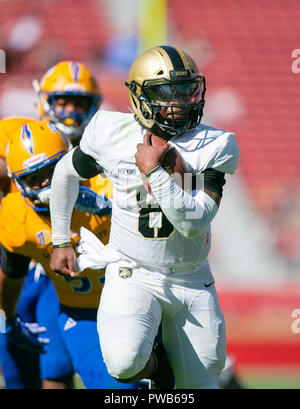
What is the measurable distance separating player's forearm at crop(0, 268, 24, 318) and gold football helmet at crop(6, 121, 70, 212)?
1.61 ft

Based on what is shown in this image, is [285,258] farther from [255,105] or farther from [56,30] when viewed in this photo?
[56,30]

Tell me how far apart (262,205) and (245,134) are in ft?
3.24

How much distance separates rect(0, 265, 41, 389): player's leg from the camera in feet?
11.5

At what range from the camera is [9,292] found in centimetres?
325

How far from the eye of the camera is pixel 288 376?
4688mm

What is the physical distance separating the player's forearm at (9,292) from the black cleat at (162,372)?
1017 millimetres

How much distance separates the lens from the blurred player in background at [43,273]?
3.38 meters

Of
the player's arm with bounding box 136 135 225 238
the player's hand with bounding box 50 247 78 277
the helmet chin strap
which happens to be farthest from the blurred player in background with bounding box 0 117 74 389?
the player's arm with bounding box 136 135 225 238

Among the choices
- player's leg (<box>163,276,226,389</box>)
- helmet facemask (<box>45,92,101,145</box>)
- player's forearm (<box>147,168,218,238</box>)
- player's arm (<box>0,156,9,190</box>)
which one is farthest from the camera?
helmet facemask (<box>45,92,101,145</box>)

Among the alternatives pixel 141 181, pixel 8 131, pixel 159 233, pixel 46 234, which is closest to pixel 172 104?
pixel 141 181

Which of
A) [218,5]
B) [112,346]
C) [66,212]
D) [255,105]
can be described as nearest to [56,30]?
[218,5]

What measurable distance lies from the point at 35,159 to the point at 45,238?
35 cm

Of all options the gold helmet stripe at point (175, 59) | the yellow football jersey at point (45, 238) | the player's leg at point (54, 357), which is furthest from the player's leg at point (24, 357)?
the gold helmet stripe at point (175, 59)

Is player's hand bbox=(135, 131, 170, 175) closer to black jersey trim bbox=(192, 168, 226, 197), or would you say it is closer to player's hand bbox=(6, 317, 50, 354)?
black jersey trim bbox=(192, 168, 226, 197)
